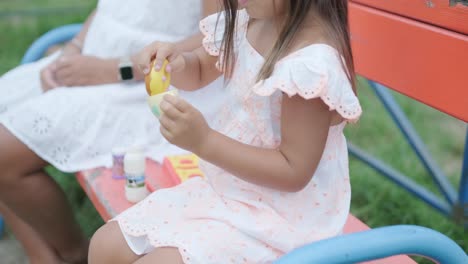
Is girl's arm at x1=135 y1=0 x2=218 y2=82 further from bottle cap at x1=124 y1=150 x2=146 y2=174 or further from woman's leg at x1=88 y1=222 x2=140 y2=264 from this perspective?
woman's leg at x1=88 y1=222 x2=140 y2=264

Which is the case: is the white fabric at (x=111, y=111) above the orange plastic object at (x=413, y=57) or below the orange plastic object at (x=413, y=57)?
below

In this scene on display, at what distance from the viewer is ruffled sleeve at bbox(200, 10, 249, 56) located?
1333 mm

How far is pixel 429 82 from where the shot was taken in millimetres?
1422

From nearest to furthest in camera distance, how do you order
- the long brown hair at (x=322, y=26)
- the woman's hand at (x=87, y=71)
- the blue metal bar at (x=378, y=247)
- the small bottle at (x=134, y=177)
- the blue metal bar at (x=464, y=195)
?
the blue metal bar at (x=378, y=247), the long brown hair at (x=322, y=26), the small bottle at (x=134, y=177), the woman's hand at (x=87, y=71), the blue metal bar at (x=464, y=195)

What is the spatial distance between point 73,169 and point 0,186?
0.18 meters

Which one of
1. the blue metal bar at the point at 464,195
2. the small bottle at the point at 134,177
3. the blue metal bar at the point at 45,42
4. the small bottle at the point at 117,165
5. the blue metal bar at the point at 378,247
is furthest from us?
the blue metal bar at the point at 45,42

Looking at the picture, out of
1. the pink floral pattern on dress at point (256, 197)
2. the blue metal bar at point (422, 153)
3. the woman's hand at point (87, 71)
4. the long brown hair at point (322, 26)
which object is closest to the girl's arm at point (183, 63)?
the pink floral pattern on dress at point (256, 197)

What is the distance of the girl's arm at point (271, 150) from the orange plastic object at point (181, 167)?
422mm

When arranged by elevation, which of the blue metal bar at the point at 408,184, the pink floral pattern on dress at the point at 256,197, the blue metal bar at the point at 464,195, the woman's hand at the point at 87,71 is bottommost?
the blue metal bar at the point at 408,184

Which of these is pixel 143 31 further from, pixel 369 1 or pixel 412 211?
pixel 412 211

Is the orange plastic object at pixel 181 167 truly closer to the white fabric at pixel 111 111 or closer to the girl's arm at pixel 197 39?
the white fabric at pixel 111 111

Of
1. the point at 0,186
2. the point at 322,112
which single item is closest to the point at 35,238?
the point at 0,186

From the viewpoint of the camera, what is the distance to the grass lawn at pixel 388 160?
2305 millimetres

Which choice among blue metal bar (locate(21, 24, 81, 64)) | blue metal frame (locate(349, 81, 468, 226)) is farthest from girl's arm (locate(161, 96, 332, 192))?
blue metal bar (locate(21, 24, 81, 64))
